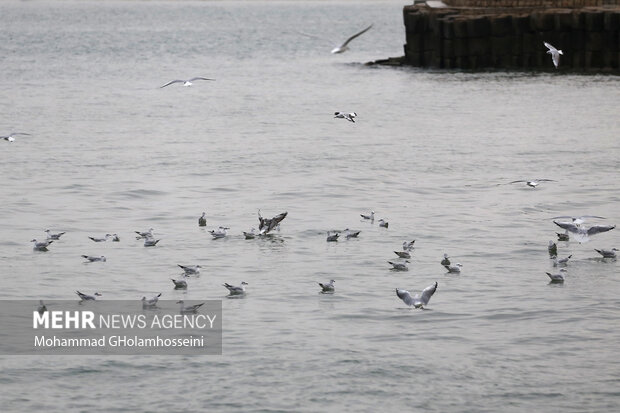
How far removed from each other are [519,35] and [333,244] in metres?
42.4

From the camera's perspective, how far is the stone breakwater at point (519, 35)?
60094mm

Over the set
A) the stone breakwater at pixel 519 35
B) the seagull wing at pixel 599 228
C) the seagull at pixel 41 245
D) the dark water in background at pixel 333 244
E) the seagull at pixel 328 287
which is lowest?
the dark water in background at pixel 333 244

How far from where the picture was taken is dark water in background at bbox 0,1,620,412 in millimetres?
14625

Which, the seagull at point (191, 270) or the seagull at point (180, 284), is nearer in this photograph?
the seagull at point (180, 284)

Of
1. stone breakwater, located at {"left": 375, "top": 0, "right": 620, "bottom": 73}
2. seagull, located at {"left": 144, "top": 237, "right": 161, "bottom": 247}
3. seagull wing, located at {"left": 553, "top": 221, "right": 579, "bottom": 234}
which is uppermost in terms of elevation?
stone breakwater, located at {"left": 375, "top": 0, "right": 620, "bottom": 73}

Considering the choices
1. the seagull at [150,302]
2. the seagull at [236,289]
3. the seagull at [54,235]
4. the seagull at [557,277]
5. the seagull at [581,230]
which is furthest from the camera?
the seagull at [54,235]

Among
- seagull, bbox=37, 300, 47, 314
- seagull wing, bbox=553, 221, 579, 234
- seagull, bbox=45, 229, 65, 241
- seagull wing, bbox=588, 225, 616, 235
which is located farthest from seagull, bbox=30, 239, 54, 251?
seagull wing, bbox=588, 225, 616, 235

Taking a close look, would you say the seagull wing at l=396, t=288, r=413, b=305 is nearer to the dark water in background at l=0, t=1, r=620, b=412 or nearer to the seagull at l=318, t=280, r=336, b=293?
the dark water in background at l=0, t=1, r=620, b=412

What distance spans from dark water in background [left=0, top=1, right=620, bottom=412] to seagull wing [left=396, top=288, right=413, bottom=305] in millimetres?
210

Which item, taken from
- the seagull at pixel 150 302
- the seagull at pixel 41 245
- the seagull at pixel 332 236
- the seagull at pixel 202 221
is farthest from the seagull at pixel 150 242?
the seagull at pixel 150 302

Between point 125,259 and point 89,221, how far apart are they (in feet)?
13.7

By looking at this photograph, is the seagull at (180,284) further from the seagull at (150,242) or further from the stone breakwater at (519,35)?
the stone breakwater at (519,35)

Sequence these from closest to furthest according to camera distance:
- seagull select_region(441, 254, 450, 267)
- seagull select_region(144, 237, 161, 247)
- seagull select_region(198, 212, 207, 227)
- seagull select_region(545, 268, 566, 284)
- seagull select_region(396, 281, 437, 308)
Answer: seagull select_region(396, 281, 437, 308) < seagull select_region(545, 268, 566, 284) < seagull select_region(441, 254, 450, 267) < seagull select_region(144, 237, 161, 247) < seagull select_region(198, 212, 207, 227)

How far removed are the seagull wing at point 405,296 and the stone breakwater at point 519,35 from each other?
4424 cm
